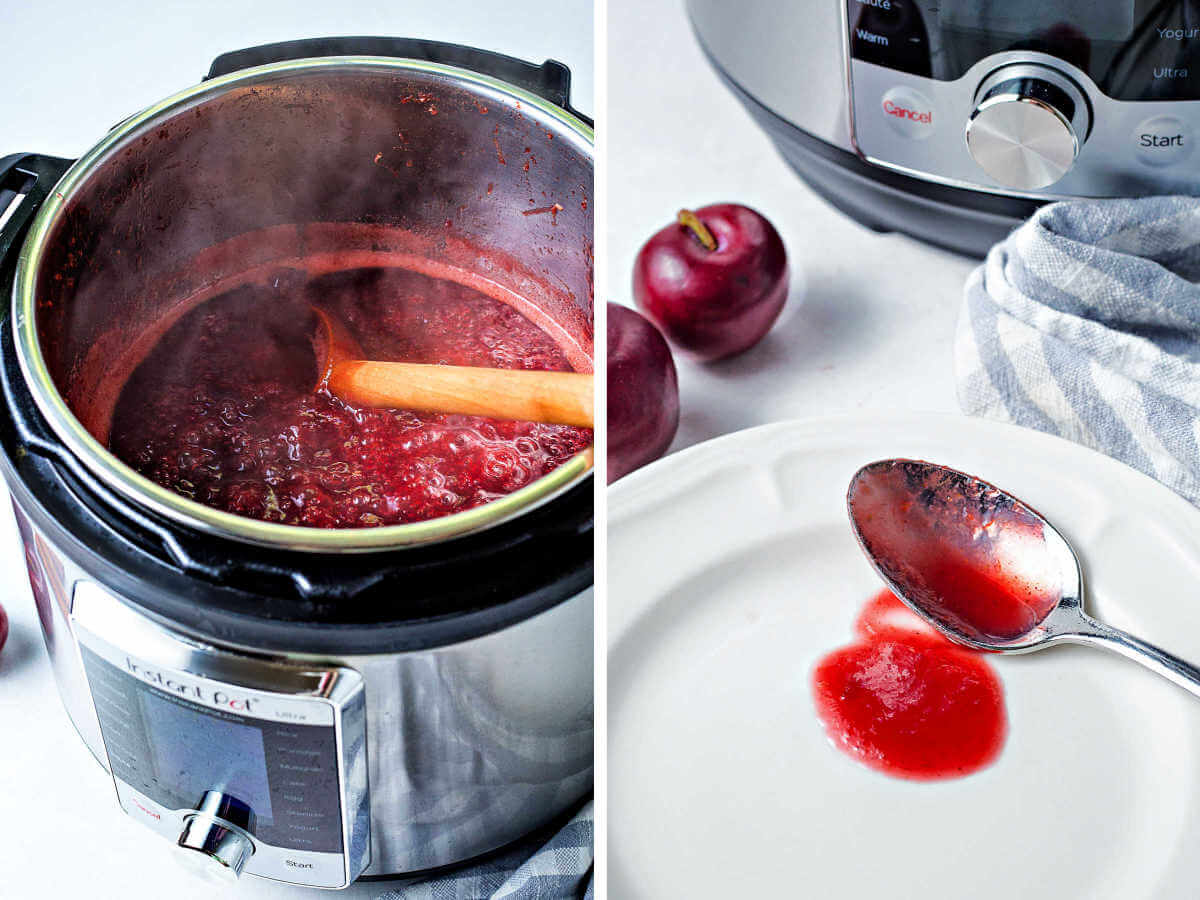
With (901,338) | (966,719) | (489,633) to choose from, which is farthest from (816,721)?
(901,338)

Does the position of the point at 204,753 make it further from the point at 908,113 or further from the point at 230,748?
the point at 908,113

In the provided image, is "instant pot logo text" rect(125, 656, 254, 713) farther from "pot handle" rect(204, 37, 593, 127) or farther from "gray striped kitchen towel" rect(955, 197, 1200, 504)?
"gray striped kitchen towel" rect(955, 197, 1200, 504)

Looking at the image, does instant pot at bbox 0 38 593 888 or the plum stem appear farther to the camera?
the plum stem

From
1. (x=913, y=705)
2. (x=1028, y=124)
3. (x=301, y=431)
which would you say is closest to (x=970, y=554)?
(x=913, y=705)

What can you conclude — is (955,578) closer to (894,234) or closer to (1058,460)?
(1058,460)

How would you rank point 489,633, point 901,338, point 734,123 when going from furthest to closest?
point 734,123 < point 901,338 < point 489,633

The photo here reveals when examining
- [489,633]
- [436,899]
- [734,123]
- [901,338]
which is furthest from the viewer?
[734,123]

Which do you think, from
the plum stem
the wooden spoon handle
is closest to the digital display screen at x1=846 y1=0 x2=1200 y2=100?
the plum stem
